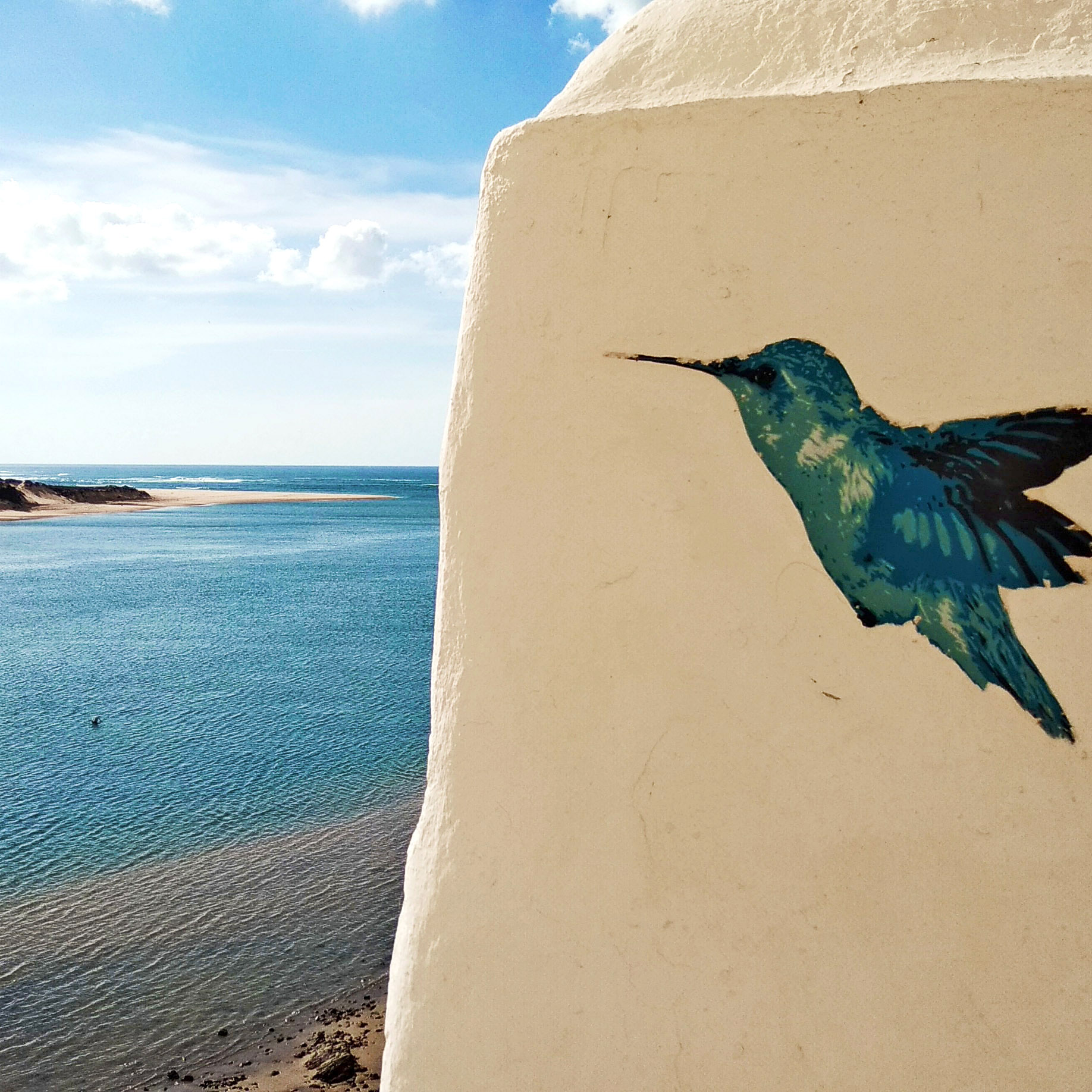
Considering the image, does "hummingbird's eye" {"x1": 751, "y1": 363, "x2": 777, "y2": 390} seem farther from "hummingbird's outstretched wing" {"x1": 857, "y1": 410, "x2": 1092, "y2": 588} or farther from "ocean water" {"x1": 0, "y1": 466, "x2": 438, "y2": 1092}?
"ocean water" {"x1": 0, "y1": 466, "x2": 438, "y2": 1092}

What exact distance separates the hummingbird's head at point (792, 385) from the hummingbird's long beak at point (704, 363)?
0.02m

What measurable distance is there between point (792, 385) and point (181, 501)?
8434 cm

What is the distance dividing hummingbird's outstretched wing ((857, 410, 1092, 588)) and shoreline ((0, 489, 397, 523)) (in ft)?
210

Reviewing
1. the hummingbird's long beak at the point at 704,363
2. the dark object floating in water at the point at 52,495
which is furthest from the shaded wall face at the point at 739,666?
the dark object floating in water at the point at 52,495

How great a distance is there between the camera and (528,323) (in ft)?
9.04

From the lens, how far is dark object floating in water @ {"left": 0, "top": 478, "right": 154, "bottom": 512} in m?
62.1

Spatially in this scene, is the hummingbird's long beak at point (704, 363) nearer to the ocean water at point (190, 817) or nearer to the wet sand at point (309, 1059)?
the wet sand at point (309, 1059)

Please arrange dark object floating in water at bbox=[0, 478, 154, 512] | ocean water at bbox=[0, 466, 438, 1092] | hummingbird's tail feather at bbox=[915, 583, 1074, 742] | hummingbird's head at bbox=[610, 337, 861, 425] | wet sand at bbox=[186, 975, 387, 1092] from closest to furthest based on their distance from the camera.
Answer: hummingbird's tail feather at bbox=[915, 583, 1074, 742], hummingbird's head at bbox=[610, 337, 861, 425], wet sand at bbox=[186, 975, 387, 1092], ocean water at bbox=[0, 466, 438, 1092], dark object floating in water at bbox=[0, 478, 154, 512]

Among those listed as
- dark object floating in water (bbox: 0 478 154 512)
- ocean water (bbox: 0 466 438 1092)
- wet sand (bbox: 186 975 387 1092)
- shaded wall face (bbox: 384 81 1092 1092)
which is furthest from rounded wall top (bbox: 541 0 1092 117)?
dark object floating in water (bbox: 0 478 154 512)

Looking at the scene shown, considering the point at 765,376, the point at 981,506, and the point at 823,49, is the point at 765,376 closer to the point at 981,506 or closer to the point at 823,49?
the point at 981,506

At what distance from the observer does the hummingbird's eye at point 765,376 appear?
255cm

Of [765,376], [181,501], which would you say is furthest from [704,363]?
[181,501]

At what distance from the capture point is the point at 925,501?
98.2 inches

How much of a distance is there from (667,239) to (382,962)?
8.13m
